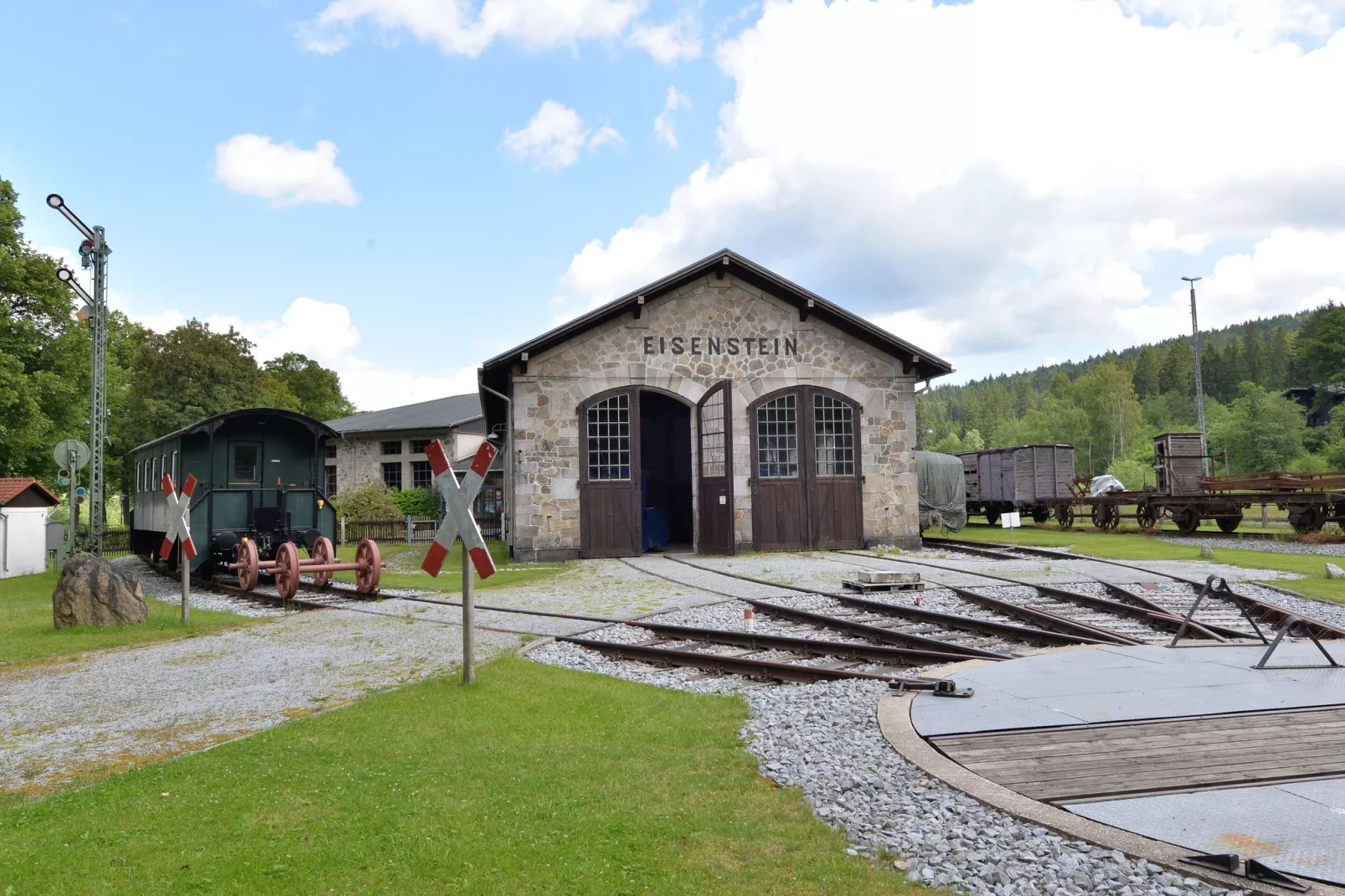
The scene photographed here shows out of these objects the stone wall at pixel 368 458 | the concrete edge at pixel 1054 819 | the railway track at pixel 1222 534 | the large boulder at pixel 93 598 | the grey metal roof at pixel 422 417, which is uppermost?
the grey metal roof at pixel 422 417

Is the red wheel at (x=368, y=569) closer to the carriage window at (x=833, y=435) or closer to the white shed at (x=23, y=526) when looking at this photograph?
the carriage window at (x=833, y=435)

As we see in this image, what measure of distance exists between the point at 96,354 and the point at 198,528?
470 centimetres

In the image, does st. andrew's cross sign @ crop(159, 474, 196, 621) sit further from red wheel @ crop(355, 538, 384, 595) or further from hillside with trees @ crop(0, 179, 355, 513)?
hillside with trees @ crop(0, 179, 355, 513)

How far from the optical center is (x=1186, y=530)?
2423cm

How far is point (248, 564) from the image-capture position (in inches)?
549

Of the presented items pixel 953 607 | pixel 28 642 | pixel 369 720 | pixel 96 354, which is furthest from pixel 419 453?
pixel 369 720

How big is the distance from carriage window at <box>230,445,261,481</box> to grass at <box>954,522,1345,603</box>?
16.4 metres

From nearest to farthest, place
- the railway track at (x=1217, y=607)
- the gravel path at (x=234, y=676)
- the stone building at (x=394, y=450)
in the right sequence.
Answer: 1. the gravel path at (x=234, y=676)
2. the railway track at (x=1217, y=607)
3. the stone building at (x=394, y=450)

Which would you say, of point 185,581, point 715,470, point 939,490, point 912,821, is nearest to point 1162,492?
point 939,490

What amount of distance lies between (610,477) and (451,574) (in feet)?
13.4

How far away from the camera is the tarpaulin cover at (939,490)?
28328 mm

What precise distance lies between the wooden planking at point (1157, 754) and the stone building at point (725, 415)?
46.4ft

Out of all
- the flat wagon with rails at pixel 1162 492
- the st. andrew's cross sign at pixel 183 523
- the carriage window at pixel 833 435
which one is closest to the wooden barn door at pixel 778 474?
the carriage window at pixel 833 435

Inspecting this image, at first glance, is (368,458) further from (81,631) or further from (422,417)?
(81,631)
